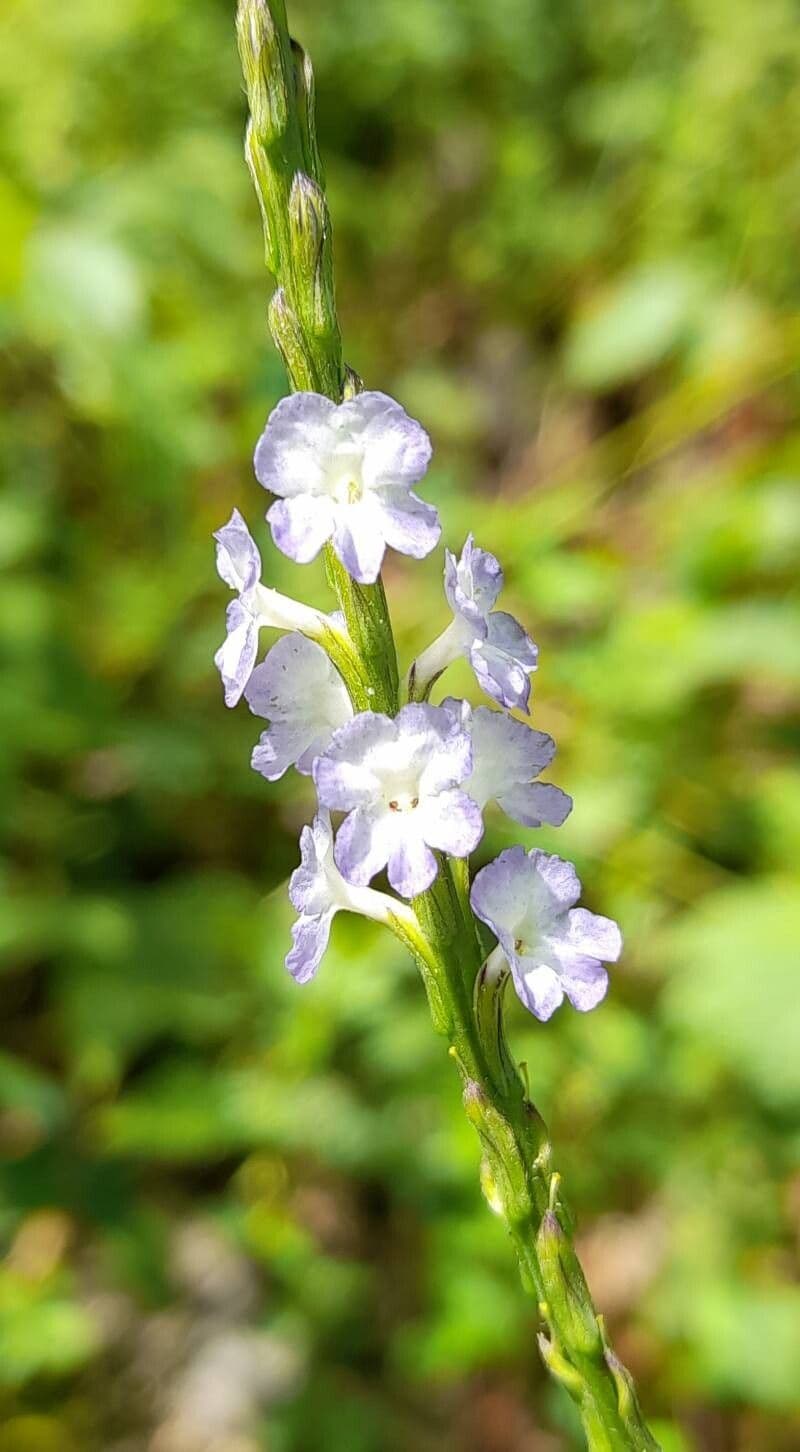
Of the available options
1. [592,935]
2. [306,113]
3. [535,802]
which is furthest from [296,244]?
[592,935]

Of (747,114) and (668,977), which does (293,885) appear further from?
(747,114)

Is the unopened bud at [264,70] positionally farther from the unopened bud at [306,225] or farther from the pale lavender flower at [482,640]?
the pale lavender flower at [482,640]

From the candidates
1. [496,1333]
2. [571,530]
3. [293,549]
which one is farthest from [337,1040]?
[293,549]

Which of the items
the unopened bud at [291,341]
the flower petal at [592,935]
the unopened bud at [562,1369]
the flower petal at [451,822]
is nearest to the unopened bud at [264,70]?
the unopened bud at [291,341]

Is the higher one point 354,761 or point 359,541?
point 359,541

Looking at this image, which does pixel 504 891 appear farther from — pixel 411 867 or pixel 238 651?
pixel 238 651

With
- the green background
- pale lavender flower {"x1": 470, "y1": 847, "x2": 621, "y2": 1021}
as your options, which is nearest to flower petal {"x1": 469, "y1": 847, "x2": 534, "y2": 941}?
pale lavender flower {"x1": 470, "y1": 847, "x2": 621, "y2": 1021}

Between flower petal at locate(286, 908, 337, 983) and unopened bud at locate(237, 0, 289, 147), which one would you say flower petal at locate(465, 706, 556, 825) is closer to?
flower petal at locate(286, 908, 337, 983)
